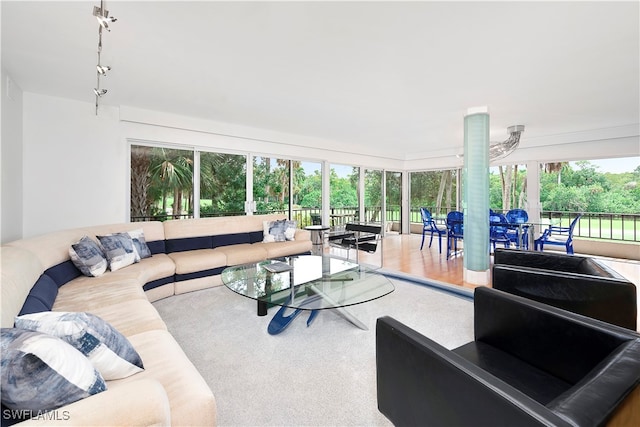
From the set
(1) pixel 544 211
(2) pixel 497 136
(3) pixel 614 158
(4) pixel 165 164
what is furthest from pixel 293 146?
(3) pixel 614 158

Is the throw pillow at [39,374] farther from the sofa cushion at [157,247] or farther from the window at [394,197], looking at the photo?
the window at [394,197]

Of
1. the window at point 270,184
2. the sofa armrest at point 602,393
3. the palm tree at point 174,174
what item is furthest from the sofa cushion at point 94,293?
→ the window at point 270,184

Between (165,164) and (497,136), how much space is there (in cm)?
637

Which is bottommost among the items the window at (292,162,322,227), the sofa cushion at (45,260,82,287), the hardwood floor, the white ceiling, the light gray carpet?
the light gray carpet

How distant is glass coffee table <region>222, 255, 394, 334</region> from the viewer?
2.21 metres

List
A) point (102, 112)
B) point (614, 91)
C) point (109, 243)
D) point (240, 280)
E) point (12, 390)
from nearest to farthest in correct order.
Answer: point (12, 390), point (240, 280), point (109, 243), point (614, 91), point (102, 112)

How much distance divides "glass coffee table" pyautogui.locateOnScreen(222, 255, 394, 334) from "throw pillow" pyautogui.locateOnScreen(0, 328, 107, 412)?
1285 mm

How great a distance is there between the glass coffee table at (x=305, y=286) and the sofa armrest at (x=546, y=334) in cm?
82

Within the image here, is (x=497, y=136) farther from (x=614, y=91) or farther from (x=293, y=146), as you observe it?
(x=293, y=146)

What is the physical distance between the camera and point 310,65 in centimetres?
277

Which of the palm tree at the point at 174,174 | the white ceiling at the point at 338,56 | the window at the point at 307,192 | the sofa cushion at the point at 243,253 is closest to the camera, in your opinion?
the white ceiling at the point at 338,56

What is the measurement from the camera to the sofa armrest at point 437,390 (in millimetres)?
791

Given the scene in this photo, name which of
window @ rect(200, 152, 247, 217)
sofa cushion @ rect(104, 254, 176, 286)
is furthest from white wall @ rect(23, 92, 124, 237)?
sofa cushion @ rect(104, 254, 176, 286)

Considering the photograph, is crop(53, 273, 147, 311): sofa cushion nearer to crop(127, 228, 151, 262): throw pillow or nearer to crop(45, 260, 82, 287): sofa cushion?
crop(45, 260, 82, 287): sofa cushion
